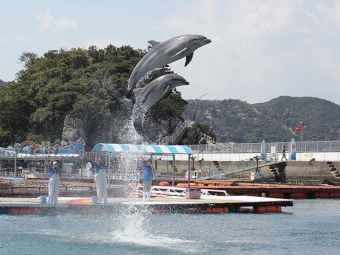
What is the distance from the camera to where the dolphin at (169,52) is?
25.1m

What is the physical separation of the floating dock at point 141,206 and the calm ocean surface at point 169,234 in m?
0.39

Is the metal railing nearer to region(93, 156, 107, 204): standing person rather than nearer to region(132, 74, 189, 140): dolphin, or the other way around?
region(132, 74, 189, 140): dolphin

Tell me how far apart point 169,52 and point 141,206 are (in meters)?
6.27

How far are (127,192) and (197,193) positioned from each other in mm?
5483

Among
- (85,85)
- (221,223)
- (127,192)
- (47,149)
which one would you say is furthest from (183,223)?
(85,85)

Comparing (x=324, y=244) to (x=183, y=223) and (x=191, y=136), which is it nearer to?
(x=183, y=223)

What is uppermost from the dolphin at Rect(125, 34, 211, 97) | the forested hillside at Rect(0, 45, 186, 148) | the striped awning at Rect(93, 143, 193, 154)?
the forested hillside at Rect(0, 45, 186, 148)

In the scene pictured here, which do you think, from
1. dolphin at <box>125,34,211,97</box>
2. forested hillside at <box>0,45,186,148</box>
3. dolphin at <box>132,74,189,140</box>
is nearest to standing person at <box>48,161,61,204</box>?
dolphin at <box>125,34,211,97</box>

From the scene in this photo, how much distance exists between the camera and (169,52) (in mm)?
25062

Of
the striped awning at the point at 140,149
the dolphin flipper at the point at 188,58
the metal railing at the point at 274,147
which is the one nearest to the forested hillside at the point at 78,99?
the metal railing at the point at 274,147

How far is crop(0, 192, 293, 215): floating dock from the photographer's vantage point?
1003 inches

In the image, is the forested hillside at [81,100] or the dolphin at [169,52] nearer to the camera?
the dolphin at [169,52]

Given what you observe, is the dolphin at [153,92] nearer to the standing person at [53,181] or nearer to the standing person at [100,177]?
the standing person at [100,177]

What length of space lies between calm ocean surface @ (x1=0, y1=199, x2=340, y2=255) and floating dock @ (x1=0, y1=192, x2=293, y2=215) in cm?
39
